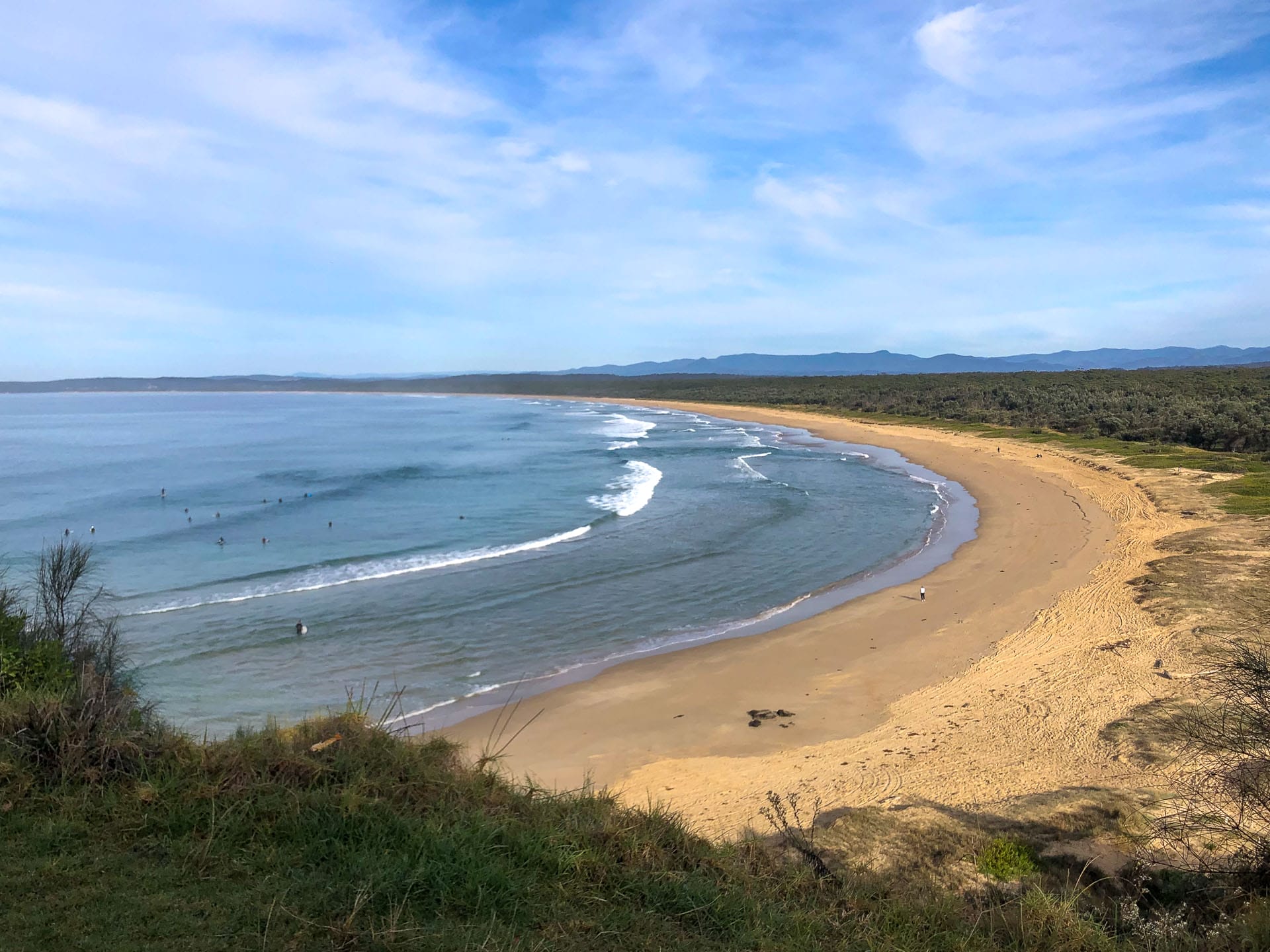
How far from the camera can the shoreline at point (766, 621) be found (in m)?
11.1

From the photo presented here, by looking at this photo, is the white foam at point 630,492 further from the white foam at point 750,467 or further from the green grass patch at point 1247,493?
the green grass patch at point 1247,493

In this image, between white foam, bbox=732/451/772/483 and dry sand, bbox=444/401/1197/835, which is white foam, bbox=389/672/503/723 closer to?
dry sand, bbox=444/401/1197/835

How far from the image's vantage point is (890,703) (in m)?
11.1

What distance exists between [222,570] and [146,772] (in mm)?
15379

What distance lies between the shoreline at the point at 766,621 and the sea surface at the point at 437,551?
106 millimetres

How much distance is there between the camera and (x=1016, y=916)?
16.0ft

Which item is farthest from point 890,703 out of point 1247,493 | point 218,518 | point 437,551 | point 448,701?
point 218,518

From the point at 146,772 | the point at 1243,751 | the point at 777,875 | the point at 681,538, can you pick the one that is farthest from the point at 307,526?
the point at 1243,751

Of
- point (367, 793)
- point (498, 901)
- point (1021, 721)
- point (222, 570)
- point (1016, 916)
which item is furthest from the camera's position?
point (222, 570)

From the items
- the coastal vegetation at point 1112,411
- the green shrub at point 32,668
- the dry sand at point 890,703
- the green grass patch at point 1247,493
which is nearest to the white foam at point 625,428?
the coastal vegetation at point 1112,411

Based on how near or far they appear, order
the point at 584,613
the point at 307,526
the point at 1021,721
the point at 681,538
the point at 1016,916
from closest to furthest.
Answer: the point at 1016,916
the point at 1021,721
the point at 584,613
the point at 681,538
the point at 307,526

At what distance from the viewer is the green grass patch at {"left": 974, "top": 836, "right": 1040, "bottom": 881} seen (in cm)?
585

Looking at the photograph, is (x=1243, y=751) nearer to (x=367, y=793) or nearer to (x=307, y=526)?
(x=367, y=793)

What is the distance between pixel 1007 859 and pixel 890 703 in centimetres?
519
